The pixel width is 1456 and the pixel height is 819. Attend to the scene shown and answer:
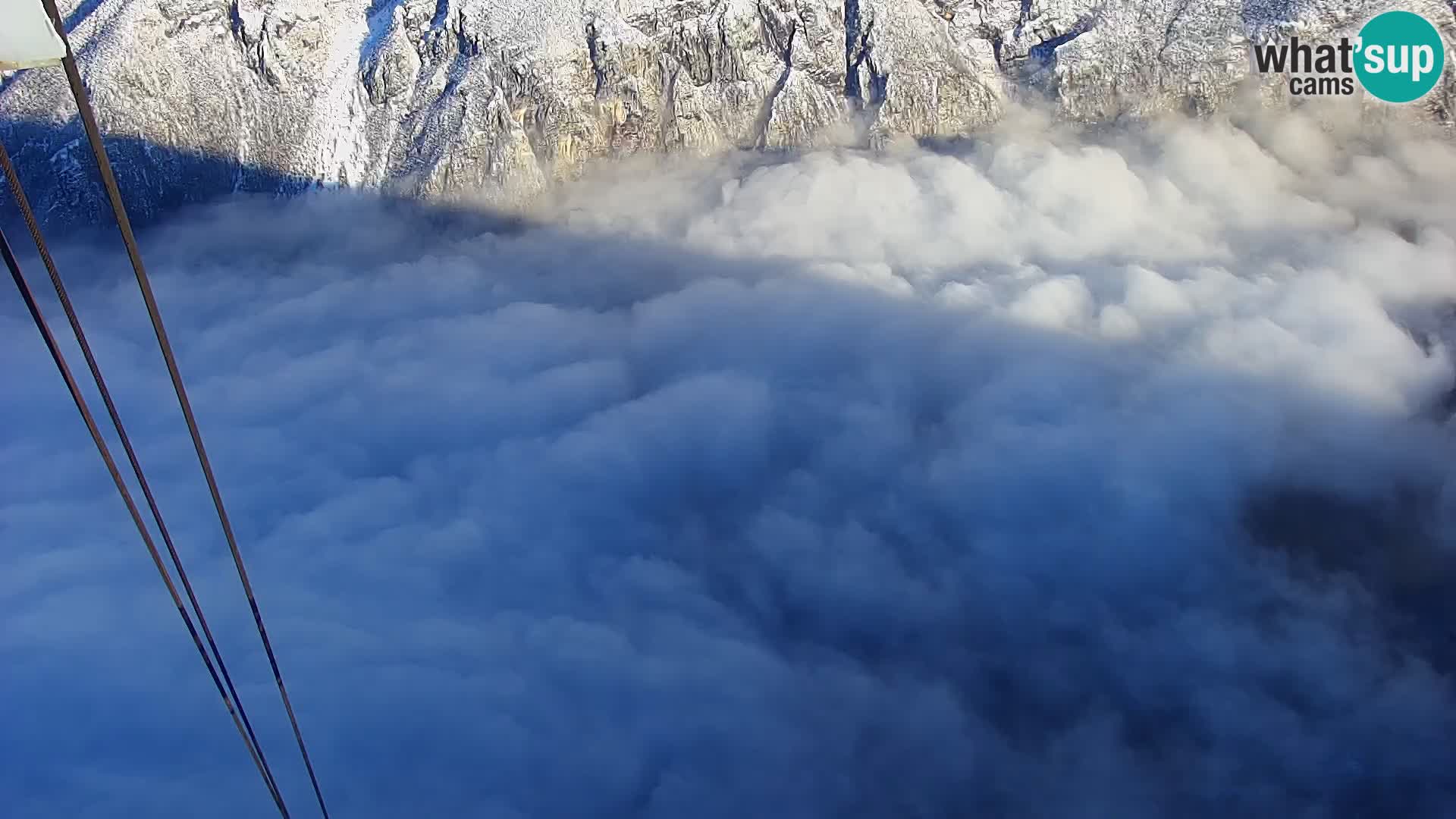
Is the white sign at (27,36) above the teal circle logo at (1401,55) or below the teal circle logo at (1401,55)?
above

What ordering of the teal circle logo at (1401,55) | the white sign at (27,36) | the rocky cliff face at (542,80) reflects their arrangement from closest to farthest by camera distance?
the white sign at (27,36)
the teal circle logo at (1401,55)
the rocky cliff face at (542,80)

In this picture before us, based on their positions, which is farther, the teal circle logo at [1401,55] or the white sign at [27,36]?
the teal circle logo at [1401,55]

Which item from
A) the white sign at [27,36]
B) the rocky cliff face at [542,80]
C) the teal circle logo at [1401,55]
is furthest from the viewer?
the rocky cliff face at [542,80]

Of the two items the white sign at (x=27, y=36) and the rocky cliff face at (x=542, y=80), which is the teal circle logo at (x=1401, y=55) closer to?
the rocky cliff face at (x=542, y=80)

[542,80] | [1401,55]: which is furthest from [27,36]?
[1401,55]

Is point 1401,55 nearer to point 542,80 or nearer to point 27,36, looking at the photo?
point 542,80

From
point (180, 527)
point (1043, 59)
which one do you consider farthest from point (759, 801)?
point (1043, 59)

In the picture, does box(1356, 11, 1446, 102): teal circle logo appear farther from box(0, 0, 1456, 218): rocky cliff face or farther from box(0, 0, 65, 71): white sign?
box(0, 0, 65, 71): white sign

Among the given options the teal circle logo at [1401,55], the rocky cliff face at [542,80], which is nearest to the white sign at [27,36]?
the rocky cliff face at [542,80]
